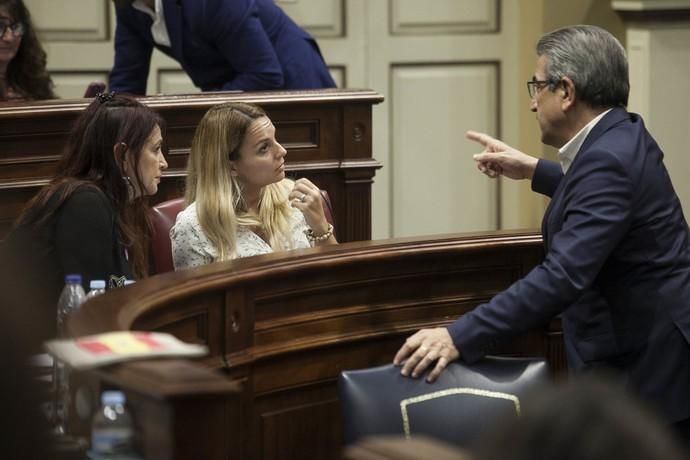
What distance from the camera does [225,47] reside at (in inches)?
192

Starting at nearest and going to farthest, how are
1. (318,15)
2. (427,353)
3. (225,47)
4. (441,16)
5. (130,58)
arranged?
(427,353)
(225,47)
(130,58)
(318,15)
(441,16)

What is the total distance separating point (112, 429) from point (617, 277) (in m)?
1.39

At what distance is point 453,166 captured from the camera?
715cm

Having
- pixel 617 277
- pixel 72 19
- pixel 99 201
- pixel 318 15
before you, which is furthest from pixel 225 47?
pixel 617 277

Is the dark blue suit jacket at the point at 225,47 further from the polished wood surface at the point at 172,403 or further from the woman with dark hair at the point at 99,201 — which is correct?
the polished wood surface at the point at 172,403

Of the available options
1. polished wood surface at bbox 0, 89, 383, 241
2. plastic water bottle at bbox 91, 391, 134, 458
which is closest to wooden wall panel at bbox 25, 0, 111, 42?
polished wood surface at bbox 0, 89, 383, 241

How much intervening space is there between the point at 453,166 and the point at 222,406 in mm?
4257

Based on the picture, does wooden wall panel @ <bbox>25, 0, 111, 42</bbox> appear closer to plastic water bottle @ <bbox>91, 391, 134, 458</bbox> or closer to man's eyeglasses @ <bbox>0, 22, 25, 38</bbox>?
man's eyeglasses @ <bbox>0, 22, 25, 38</bbox>

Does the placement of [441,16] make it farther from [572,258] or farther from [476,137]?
[572,258]

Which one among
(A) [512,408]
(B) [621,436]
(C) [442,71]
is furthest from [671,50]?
(B) [621,436]

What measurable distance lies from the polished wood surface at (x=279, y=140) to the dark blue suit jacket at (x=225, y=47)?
23cm

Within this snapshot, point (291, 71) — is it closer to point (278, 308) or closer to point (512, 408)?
point (278, 308)

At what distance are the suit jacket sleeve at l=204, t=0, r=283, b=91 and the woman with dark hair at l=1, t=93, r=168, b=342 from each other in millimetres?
1080

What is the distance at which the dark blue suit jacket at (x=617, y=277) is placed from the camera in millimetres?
2994
